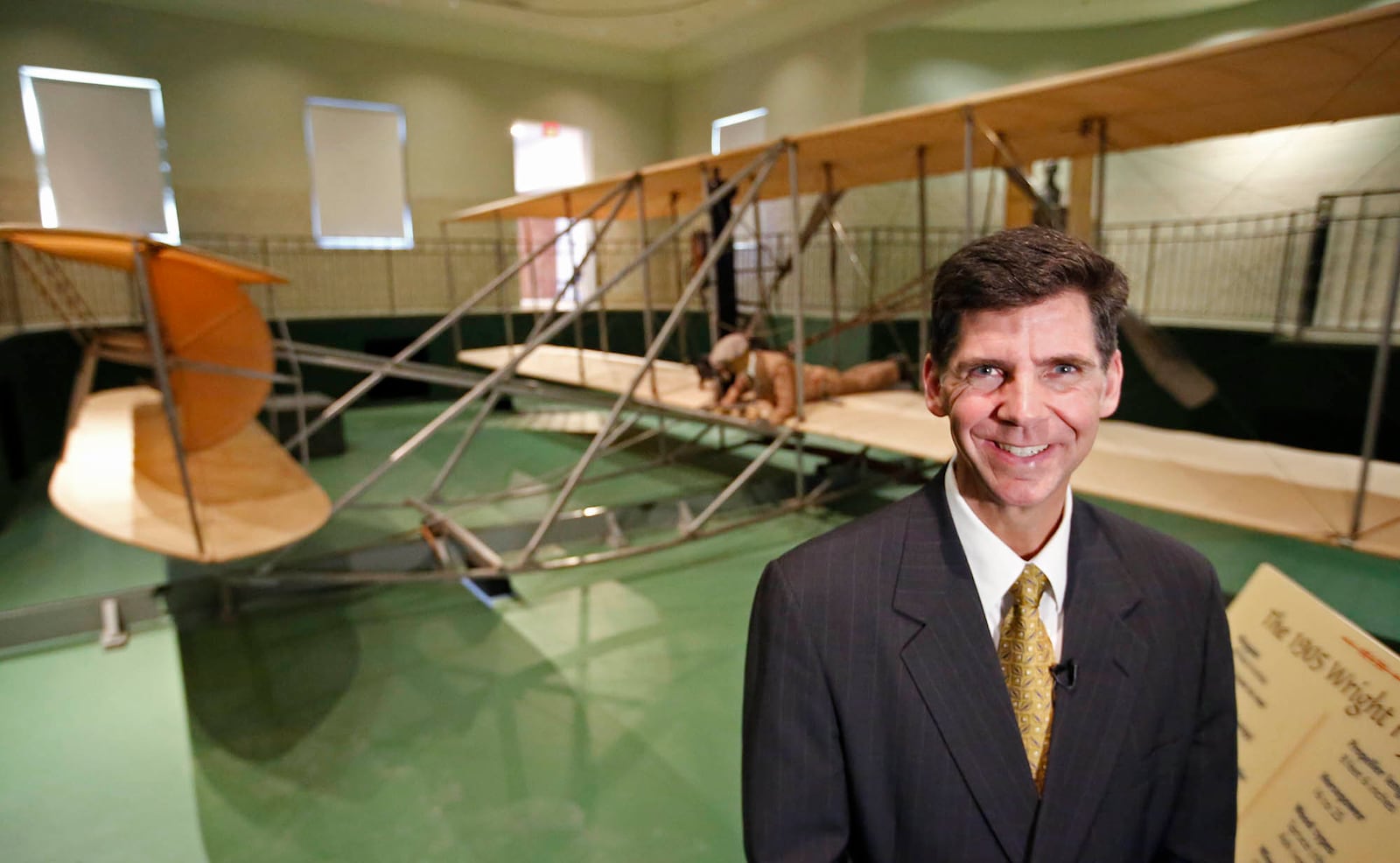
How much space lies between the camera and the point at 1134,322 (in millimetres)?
3379

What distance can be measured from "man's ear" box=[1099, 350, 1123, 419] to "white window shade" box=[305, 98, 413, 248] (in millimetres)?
12585

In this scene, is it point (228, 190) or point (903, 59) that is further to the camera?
point (228, 190)

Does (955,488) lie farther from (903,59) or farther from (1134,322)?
(903,59)

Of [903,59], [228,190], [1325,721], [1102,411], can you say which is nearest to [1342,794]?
[1325,721]

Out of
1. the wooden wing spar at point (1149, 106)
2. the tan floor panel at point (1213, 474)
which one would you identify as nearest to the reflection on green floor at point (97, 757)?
the tan floor panel at point (1213, 474)

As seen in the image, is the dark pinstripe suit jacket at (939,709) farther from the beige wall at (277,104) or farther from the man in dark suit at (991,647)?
the beige wall at (277,104)

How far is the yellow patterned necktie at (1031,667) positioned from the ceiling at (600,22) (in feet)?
26.5

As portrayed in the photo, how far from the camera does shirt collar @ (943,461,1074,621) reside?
948 millimetres

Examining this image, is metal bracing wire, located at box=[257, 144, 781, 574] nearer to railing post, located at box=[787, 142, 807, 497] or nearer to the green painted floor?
railing post, located at box=[787, 142, 807, 497]

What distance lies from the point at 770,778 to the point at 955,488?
1.42ft

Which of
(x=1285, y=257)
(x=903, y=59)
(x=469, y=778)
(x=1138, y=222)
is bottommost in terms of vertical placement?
(x=469, y=778)

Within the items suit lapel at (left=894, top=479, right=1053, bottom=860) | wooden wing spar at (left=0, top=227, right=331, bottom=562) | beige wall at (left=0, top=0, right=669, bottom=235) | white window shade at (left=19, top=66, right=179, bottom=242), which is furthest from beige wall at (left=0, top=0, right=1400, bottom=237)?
wooden wing spar at (left=0, top=227, right=331, bottom=562)

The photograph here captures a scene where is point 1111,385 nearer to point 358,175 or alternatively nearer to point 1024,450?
point 1024,450

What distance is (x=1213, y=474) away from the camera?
342 centimetres
